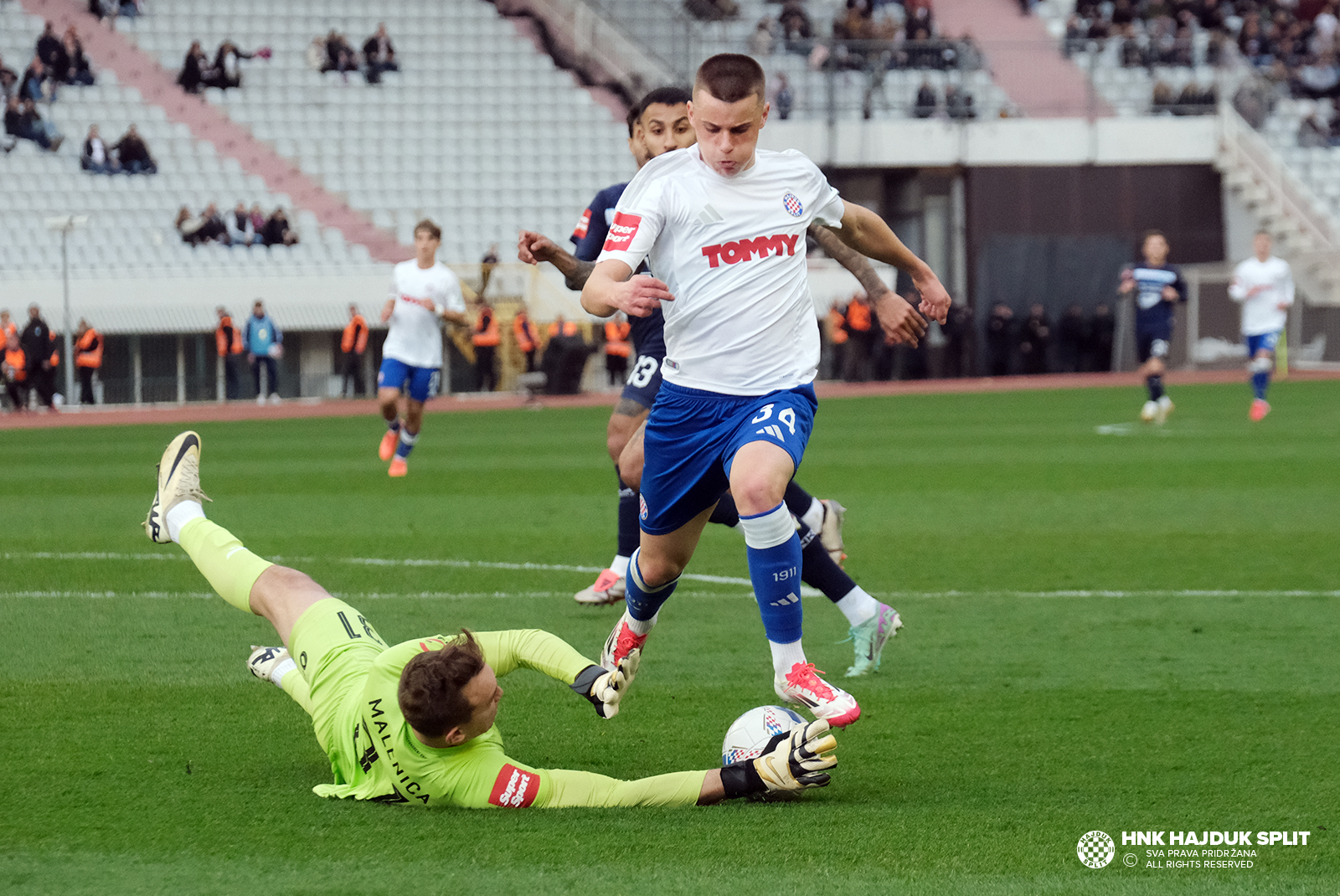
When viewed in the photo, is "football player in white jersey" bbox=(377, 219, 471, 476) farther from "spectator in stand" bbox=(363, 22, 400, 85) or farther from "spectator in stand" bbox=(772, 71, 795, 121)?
"spectator in stand" bbox=(363, 22, 400, 85)

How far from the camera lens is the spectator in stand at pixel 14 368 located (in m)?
26.0

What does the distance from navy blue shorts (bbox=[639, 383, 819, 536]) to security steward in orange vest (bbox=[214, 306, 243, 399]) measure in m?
23.8

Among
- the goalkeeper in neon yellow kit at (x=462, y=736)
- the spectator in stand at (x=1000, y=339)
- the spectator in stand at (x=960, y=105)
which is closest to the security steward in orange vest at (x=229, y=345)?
the spectator in stand at (x=960, y=105)

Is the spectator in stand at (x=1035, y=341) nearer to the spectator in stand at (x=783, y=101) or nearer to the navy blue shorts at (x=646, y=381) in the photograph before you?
the spectator in stand at (x=783, y=101)

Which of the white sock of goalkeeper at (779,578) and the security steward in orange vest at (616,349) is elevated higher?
the white sock of goalkeeper at (779,578)

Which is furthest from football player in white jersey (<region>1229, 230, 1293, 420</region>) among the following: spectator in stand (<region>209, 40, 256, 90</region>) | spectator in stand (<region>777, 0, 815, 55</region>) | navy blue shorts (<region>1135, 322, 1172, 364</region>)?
spectator in stand (<region>209, 40, 256, 90</region>)

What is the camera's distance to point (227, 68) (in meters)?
32.2

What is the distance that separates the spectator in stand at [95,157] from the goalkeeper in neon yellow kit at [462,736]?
27621 mm

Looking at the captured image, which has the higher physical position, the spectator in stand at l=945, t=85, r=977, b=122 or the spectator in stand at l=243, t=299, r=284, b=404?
the spectator in stand at l=945, t=85, r=977, b=122

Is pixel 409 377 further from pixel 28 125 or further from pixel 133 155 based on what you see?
pixel 28 125

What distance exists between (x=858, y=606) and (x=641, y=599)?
0.92 meters

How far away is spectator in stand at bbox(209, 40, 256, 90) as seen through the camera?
105 ft

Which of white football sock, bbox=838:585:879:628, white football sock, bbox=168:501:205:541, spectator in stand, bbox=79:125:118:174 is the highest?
spectator in stand, bbox=79:125:118:174

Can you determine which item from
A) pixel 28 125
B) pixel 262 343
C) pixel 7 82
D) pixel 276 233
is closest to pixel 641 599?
pixel 262 343
